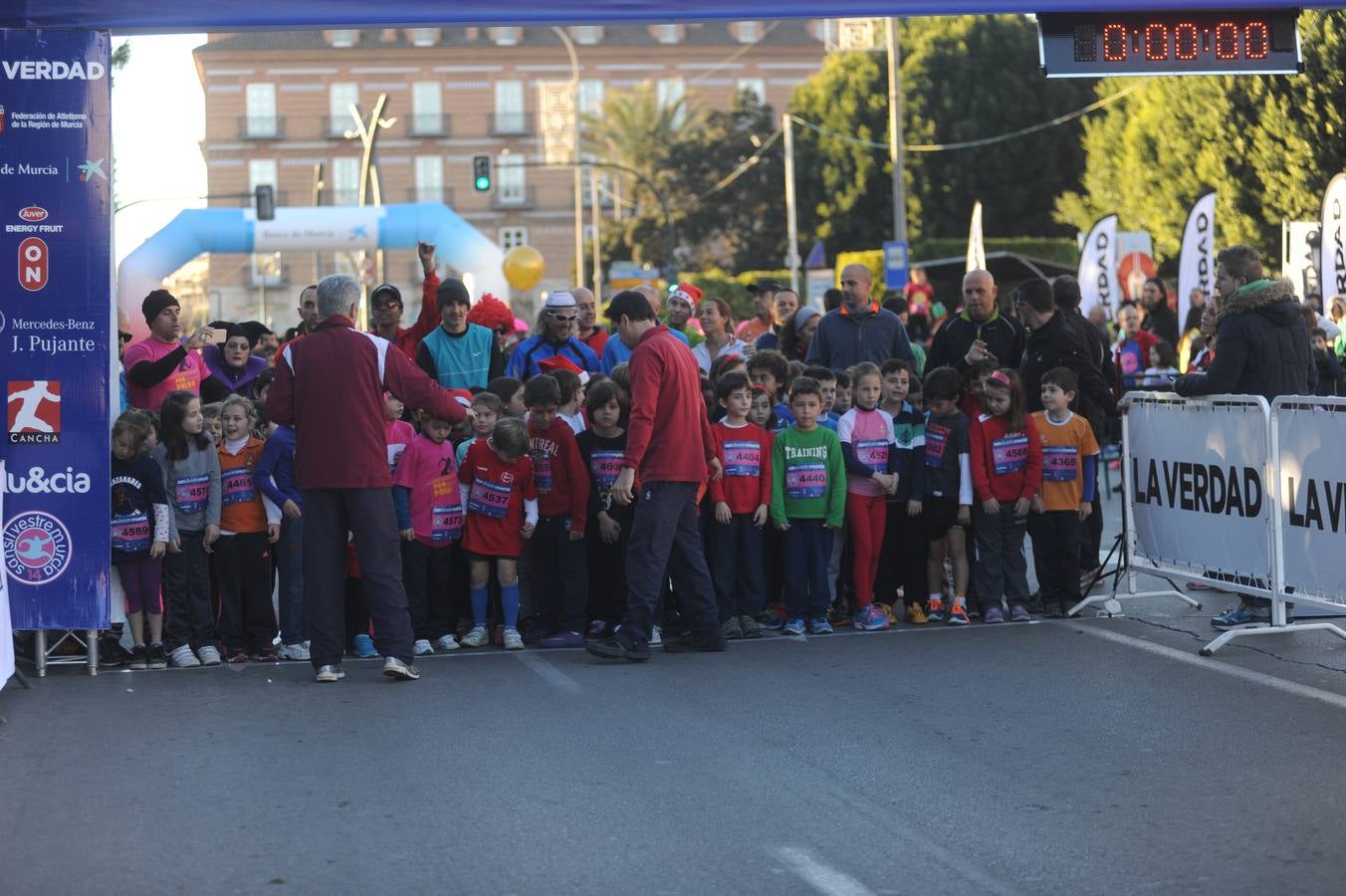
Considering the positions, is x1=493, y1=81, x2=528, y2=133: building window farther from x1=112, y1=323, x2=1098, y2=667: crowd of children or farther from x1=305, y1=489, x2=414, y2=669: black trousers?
x1=305, y1=489, x2=414, y2=669: black trousers

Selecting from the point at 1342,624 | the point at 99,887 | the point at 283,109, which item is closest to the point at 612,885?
the point at 99,887

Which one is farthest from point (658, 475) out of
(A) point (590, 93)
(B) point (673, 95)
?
(A) point (590, 93)

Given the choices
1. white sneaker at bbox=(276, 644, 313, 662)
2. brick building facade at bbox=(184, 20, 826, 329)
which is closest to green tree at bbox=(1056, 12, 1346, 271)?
white sneaker at bbox=(276, 644, 313, 662)

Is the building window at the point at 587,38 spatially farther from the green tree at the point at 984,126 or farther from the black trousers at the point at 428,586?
the black trousers at the point at 428,586

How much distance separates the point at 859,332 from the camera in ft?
42.8

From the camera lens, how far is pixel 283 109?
91.9 m

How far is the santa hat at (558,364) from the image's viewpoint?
12305 mm

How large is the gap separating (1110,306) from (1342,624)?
1863 centimetres

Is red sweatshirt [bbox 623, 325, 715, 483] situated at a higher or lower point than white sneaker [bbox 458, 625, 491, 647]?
higher

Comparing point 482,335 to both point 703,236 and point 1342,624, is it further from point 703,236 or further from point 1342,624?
point 703,236

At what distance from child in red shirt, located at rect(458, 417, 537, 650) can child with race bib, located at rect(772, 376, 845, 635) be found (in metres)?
1.56

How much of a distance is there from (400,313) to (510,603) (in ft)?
7.69

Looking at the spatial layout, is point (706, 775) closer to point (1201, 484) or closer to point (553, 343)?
point (1201, 484)

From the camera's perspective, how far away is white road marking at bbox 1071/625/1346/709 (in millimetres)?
8677
